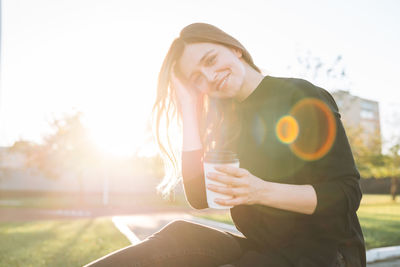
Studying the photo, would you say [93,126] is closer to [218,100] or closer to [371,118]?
[218,100]

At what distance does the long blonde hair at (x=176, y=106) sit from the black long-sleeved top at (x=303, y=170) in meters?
0.36

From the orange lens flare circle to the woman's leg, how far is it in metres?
0.72

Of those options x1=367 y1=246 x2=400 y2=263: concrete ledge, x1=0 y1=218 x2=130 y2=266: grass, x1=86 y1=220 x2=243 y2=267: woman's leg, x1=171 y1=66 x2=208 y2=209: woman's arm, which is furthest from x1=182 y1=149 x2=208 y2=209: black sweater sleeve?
x1=367 y1=246 x2=400 y2=263: concrete ledge

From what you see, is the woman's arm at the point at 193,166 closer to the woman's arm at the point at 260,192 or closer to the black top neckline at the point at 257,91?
the black top neckline at the point at 257,91

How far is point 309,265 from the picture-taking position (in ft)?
5.04

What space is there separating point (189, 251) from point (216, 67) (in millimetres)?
1160

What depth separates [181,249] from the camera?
1799 mm

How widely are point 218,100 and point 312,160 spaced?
105cm

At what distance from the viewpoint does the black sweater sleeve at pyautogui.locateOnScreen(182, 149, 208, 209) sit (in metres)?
2.17

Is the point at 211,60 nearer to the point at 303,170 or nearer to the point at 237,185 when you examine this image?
the point at 303,170

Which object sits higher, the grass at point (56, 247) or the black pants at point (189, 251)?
the black pants at point (189, 251)

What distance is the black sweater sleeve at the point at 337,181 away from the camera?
1.50 metres

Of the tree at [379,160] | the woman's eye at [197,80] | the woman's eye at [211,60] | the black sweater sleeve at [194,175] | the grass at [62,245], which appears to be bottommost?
the tree at [379,160]

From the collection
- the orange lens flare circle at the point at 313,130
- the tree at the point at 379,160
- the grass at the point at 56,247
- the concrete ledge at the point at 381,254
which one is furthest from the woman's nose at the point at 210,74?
the tree at the point at 379,160
